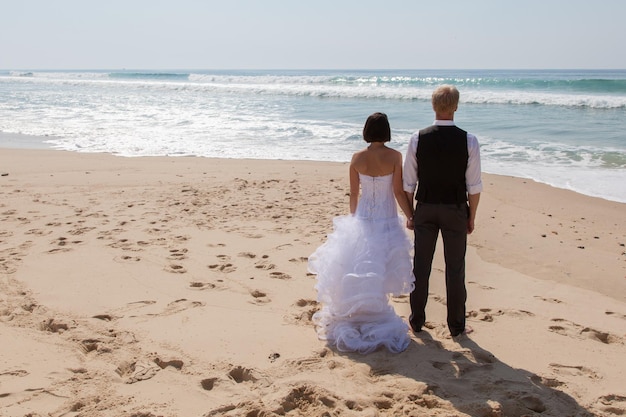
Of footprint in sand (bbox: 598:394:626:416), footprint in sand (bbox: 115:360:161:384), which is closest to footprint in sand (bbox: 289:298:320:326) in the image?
footprint in sand (bbox: 115:360:161:384)

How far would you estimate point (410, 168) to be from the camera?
12.8ft

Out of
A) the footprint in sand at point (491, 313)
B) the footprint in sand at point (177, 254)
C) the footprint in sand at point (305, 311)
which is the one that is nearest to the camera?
the footprint in sand at point (305, 311)

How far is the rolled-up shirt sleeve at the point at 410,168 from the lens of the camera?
3.83 meters

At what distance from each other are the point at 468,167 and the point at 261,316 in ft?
6.39

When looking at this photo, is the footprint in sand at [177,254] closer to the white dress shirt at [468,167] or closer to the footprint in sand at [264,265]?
the footprint in sand at [264,265]

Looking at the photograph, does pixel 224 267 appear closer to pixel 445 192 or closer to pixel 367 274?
pixel 367 274

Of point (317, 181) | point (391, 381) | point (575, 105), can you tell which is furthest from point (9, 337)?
point (575, 105)

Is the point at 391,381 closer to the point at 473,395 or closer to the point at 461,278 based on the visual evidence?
Result: the point at 473,395

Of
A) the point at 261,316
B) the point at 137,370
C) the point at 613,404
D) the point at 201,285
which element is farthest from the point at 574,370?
the point at 201,285

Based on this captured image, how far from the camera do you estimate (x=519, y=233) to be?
6.83 m

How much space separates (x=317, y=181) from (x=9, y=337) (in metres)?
6.16

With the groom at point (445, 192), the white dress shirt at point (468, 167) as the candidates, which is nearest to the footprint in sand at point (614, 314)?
the groom at point (445, 192)

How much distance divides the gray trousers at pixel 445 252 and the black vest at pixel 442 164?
0.08 meters

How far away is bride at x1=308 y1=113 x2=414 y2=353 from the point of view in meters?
3.87
